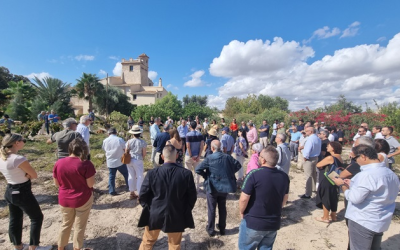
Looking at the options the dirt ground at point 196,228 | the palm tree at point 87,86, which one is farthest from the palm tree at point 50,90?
the dirt ground at point 196,228

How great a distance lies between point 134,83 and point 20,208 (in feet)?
140

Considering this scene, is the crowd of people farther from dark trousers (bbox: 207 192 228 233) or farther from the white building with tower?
the white building with tower

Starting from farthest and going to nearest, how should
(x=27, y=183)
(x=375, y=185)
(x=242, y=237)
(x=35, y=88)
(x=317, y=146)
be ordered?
(x=35, y=88) → (x=317, y=146) → (x=27, y=183) → (x=242, y=237) → (x=375, y=185)

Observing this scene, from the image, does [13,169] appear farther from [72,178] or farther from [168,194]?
[168,194]

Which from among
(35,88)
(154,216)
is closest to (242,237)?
(154,216)

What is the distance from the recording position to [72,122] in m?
4.02

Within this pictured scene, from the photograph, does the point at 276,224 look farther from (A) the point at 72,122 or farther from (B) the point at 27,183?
(A) the point at 72,122

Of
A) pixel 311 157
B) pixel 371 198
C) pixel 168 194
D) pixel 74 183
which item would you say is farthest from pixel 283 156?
pixel 74 183

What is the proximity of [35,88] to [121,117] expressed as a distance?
1355 cm

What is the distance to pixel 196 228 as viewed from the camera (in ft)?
12.3

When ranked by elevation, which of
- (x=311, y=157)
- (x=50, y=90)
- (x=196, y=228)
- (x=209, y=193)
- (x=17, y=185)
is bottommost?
(x=196, y=228)

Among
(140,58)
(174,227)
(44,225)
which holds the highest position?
(140,58)

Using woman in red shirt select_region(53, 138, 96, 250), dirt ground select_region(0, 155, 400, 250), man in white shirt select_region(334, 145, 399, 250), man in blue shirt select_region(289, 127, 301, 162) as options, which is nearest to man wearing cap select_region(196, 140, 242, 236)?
dirt ground select_region(0, 155, 400, 250)

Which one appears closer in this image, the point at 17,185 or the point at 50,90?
the point at 17,185
